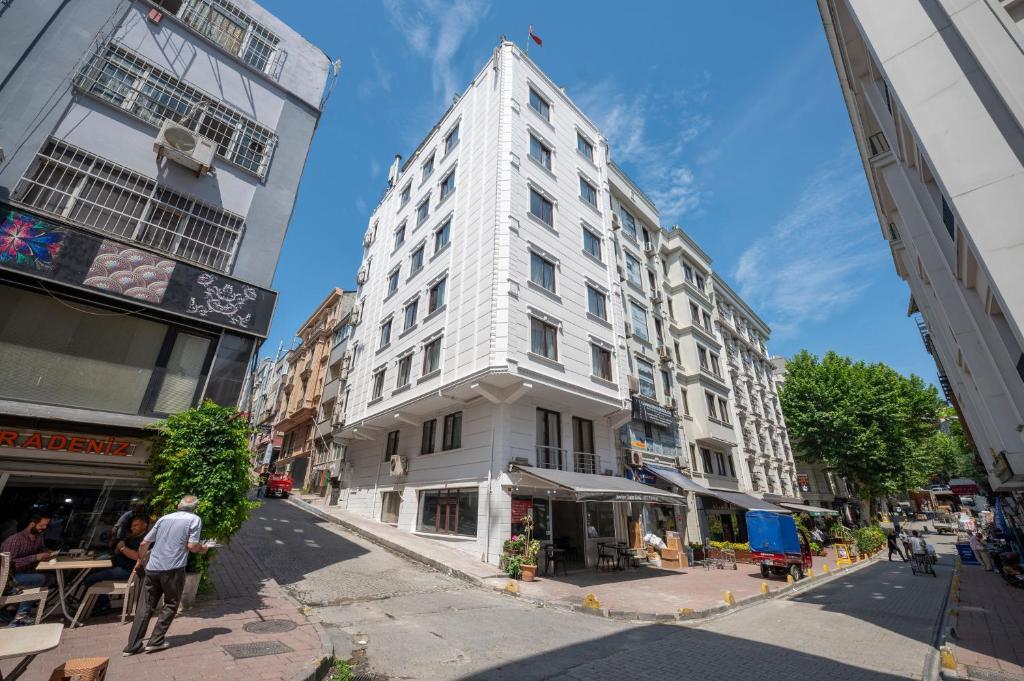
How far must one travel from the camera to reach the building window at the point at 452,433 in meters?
17.7

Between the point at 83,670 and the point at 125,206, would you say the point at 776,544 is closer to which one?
the point at 83,670

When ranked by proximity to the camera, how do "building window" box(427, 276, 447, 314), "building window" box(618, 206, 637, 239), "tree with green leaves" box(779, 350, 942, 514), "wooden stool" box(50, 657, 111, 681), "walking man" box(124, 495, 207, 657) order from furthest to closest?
"tree with green leaves" box(779, 350, 942, 514) < "building window" box(618, 206, 637, 239) < "building window" box(427, 276, 447, 314) < "walking man" box(124, 495, 207, 657) < "wooden stool" box(50, 657, 111, 681)

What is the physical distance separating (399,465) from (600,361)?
10.7 metres

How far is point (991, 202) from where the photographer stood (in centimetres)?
601

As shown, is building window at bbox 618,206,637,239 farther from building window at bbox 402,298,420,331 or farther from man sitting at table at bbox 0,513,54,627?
man sitting at table at bbox 0,513,54,627

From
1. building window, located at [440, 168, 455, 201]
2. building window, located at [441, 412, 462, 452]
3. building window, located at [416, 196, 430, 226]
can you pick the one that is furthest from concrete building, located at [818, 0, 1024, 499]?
building window, located at [416, 196, 430, 226]

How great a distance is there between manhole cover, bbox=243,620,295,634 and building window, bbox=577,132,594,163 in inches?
983

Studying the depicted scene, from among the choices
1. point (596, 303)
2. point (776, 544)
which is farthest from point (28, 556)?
point (776, 544)

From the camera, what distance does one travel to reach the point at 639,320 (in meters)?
26.6

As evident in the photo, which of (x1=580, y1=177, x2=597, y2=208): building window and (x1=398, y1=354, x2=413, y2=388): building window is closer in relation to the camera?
(x1=398, y1=354, x2=413, y2=388): building window

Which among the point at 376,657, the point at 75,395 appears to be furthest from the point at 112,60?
the point at 376,657

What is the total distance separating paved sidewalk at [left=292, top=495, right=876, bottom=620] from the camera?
10.4 m

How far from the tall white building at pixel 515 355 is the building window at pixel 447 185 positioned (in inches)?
4.5

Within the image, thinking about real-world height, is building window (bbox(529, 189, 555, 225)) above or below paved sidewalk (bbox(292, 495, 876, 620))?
above
